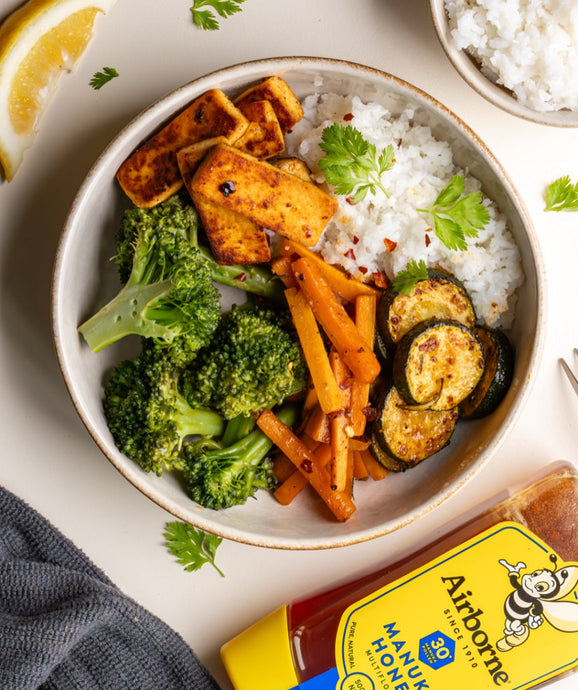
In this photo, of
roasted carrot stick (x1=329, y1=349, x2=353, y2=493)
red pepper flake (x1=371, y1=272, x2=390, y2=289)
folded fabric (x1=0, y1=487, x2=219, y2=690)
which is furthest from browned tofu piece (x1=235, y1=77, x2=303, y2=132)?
folded fabric (x1=0, y1=487, x2=219, y2=690)

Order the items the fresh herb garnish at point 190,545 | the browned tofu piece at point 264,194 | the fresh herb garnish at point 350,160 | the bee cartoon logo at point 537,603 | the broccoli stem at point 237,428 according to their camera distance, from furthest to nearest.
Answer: the fresh herb garnish at point 190,545, the broccoli stem at point 237,428, the bee cartoon logo at point 537,603, the fresh herb garnish at point 350,160, the browned tofu piece at point 264,194

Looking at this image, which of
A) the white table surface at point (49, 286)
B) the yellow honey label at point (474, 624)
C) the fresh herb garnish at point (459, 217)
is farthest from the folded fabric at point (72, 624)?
the fresh herb garnish at point (459, 217)

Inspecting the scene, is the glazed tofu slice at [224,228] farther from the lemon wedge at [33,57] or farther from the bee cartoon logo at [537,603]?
the bee cartoon logo at [537,603]

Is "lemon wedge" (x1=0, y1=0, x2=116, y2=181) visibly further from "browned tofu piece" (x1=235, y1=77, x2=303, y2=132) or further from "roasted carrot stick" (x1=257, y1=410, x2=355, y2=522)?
"roasted carrot stick" (x1=257, y1=410, x2=355, y2=522)

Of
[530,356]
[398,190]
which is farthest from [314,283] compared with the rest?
[530,356]

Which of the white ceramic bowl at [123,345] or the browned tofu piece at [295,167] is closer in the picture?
the white ceramic bowl at [123,345]
